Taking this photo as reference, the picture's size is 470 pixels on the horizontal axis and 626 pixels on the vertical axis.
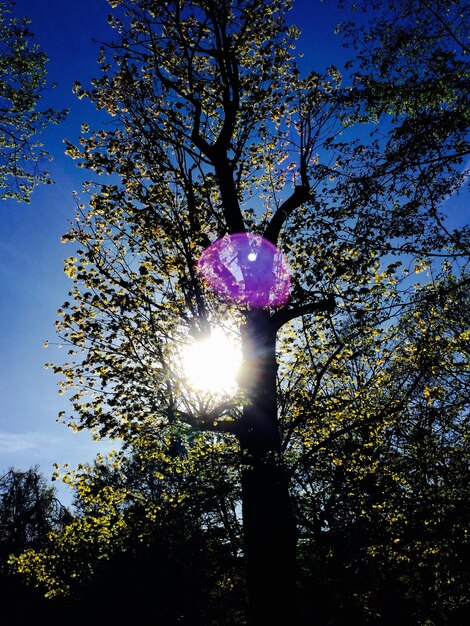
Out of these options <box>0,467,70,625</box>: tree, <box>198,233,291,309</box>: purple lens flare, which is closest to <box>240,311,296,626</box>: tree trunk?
<box>198,233,291,309</box>: purple lens flare

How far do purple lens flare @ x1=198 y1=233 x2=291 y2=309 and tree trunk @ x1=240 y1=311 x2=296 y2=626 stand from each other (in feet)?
2.40

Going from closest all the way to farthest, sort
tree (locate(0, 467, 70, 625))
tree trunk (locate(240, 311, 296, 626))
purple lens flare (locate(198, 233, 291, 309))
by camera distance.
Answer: tree trunk (locate(240, 311, 296, 626)), purple lens flare (locate(198, 233, 291, 309)), tree (locate(0, 467, 70, 625))

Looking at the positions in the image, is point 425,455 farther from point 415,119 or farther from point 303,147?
point 303,147

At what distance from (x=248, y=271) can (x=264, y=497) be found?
637 centimetres

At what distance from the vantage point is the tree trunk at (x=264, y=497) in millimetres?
8070

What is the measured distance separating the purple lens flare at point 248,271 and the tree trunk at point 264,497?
732mm

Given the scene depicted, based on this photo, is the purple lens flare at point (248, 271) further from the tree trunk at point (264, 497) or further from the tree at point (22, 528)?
the tree at point (22, 528)

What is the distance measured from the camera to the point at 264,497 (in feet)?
29.6

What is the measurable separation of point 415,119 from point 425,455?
1001 centimetres

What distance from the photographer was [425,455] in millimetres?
11781

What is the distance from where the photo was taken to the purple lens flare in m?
11.3

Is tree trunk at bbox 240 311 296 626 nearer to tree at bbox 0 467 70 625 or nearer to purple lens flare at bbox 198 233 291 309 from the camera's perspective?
purple lens flare at bbox 198 233 291 309

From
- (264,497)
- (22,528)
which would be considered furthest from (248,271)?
(22,528)

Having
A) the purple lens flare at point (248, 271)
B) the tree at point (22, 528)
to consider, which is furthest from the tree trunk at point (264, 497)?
the tree at point (22, 528)
